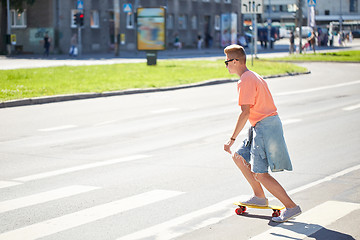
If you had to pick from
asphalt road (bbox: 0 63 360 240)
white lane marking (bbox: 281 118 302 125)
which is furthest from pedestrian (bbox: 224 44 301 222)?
white lane marking (bbox: 281 118 302 125)

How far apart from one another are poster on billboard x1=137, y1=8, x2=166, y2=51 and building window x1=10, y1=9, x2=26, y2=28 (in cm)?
2289

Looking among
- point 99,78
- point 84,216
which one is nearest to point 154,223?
point 84,216

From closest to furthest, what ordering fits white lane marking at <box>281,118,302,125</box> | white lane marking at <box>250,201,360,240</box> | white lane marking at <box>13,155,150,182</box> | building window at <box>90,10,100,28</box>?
1. white lane marking at <box>250,201,360,240</box>
2. white lane marking at <box>13,155,150,182</box>
3. white lane marking at <box>281,118,302,125</box>
4. building window at <box>90,10,100,28</box>

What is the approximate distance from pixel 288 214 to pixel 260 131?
0.78 metres

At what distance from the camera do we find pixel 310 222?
6.91 meters

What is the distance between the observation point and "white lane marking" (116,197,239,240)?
21.3ft

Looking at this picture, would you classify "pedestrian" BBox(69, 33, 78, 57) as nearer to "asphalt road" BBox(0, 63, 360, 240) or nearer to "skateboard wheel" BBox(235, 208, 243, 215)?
"asphalt road" BBox(0, 63, 360, 240)

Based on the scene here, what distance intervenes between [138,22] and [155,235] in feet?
105

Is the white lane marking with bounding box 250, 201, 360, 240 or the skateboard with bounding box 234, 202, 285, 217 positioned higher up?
the skateboard with bounding box 234, 202, 285, 217

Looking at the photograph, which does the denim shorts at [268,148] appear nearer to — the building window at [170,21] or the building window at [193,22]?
the building window at [170,21]

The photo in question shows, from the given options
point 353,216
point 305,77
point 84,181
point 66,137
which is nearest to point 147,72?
point 305,77

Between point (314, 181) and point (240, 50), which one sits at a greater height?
point (240, 50)

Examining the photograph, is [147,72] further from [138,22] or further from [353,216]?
[353,216]

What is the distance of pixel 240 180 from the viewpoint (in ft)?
29.8
